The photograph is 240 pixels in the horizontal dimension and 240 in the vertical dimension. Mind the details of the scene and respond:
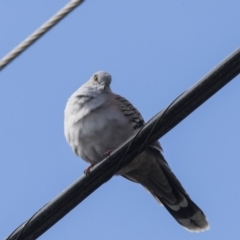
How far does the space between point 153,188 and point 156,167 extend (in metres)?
0.26

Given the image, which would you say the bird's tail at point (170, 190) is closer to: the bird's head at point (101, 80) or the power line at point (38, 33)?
the bird's head at point (101, 80)

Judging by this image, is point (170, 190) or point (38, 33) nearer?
point (38, 33)

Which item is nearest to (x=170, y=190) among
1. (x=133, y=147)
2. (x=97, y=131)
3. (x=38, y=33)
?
(x=97, y=131)

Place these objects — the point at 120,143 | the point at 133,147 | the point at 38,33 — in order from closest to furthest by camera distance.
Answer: the point at 38,33
the point at 133,147
the point at 120,143

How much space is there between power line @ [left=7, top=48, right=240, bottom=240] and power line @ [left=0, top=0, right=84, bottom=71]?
3.17ft

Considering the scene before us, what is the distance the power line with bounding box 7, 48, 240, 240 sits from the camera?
5.00 m

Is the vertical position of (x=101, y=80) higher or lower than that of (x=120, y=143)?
higher

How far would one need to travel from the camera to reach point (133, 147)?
5.54m

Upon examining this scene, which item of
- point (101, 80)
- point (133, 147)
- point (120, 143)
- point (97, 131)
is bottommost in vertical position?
point (133, 147)

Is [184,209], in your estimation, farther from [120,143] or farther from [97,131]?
[97,131]

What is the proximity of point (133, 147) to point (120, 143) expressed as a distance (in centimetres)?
243

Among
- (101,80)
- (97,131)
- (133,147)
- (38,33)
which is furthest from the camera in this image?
(101,80)

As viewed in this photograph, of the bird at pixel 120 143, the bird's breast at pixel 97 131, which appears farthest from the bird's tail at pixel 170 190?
the bird's breast at pixel 97 131

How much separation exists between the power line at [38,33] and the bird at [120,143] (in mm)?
2467
